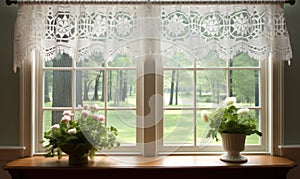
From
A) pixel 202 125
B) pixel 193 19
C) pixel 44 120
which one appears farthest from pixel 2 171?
pixel 193 19

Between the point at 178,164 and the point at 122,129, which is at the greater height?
the point at 122,129

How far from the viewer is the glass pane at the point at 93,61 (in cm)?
265

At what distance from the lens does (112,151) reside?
2.68 m

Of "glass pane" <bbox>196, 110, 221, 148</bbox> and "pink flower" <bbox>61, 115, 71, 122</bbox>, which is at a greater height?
"pink flower" <bbox>61, 115, 71, 122</bbox>

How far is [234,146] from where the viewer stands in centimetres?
242

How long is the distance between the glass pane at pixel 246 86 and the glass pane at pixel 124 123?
783mm

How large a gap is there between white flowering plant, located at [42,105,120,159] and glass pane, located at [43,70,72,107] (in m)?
0.22

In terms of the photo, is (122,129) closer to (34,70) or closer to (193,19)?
(34,70)

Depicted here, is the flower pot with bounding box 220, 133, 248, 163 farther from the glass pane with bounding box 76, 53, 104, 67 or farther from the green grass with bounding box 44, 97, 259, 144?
the glass pane with bounding box 76, 53, 104, 67

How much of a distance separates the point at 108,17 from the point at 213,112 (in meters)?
0.98

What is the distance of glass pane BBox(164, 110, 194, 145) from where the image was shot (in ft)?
8.77

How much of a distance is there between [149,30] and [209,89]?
633mm

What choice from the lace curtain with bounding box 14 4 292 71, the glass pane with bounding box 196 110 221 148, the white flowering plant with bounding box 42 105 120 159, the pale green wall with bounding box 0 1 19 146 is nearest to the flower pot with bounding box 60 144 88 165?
the white flowering plant with bounding box 42 105 120 159

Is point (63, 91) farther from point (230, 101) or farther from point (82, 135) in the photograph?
point (230, 101)
